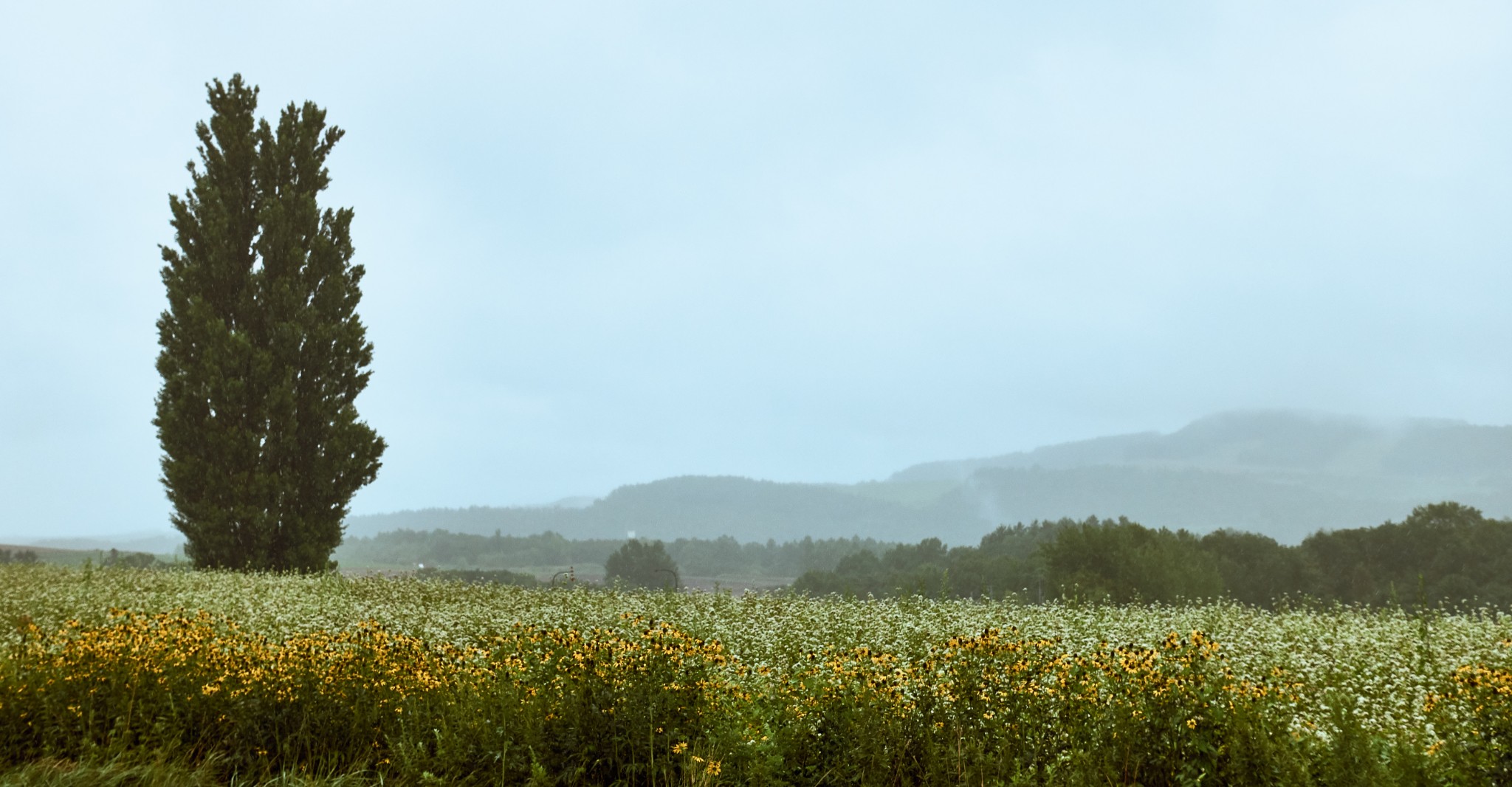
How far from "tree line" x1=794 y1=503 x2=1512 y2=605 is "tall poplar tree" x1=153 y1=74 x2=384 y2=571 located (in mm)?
12120

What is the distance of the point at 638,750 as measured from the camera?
16.9ft

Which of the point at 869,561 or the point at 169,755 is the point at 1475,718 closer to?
the point at 169,755

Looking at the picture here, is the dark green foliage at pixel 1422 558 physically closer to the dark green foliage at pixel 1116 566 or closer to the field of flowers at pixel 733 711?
the dark green foliage at pixel 1116 566

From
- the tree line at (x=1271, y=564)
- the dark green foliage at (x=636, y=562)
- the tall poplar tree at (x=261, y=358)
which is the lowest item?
the dark green foliage at (x=636, y=562)

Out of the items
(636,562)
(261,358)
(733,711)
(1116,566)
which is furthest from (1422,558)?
(636,562)

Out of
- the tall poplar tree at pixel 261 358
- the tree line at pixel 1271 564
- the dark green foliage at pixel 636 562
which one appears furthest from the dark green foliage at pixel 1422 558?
the dark green foliage at pixel 636 562

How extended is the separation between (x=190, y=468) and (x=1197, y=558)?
2930 cm

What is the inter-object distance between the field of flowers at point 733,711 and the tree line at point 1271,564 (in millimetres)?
16175

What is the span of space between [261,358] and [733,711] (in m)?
17.5

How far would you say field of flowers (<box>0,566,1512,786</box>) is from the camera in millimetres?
4469

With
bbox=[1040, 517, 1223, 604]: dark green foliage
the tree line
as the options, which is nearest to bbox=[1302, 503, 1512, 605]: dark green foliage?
the tree line

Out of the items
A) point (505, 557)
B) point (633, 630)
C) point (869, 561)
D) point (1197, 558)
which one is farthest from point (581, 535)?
point (633, 630)

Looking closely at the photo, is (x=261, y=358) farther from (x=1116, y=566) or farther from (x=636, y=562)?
(x=636, y=562)

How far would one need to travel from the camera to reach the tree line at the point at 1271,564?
24.5 m
